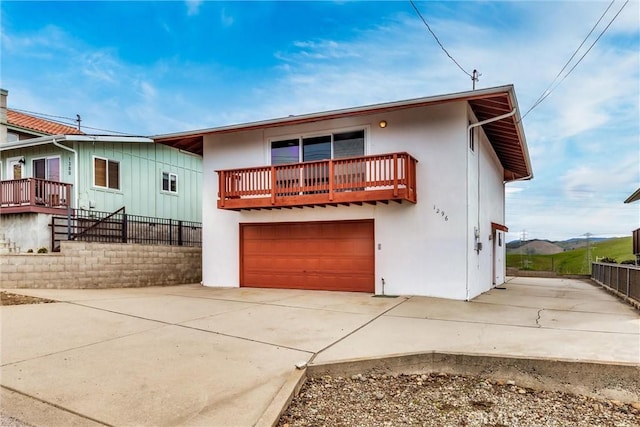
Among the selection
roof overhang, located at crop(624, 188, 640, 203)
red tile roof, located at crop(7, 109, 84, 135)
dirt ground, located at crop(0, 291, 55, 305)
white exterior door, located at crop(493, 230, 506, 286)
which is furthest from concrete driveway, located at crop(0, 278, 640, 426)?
red tile roof, located at crop(7, 109, 84, 135)

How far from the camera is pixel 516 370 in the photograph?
13.4ft

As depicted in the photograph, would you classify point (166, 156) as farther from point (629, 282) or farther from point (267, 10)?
point (629, 282)

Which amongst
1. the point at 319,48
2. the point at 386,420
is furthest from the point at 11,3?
the point at 386,420

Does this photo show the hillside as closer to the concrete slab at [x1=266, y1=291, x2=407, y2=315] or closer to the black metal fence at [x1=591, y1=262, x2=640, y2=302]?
the black metal fence at [x1=591, y1=262, x2=640, y2=302]

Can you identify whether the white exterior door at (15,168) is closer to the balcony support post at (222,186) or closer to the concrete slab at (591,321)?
the balcony support post at (222,186)

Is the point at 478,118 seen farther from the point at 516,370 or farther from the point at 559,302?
the point at 516,370

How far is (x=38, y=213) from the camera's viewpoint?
41.4 ft

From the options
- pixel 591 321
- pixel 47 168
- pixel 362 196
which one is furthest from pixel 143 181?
pixel 591 321

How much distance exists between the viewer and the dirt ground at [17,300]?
7.65 meters

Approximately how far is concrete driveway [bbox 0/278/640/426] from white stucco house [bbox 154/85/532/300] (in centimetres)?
136

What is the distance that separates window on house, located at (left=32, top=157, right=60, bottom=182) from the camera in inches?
573

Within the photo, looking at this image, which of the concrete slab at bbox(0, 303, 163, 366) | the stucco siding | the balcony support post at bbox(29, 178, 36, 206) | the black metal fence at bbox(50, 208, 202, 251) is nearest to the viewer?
the concrete slab at bbox(0, 303, 163, 366)

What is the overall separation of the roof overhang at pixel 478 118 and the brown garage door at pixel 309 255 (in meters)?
2.89

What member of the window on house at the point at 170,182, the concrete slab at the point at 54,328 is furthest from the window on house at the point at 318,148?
the window on house at the point at 170,182
